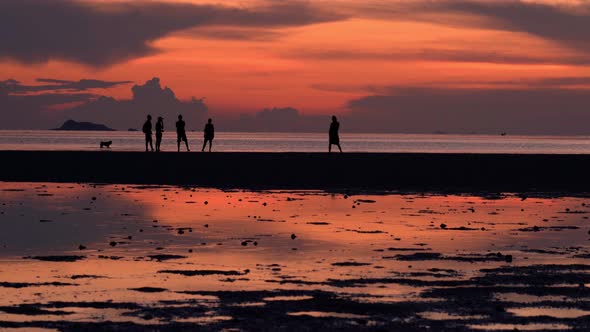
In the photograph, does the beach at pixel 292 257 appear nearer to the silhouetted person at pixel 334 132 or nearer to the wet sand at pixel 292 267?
the wet sand at pixel 292 267

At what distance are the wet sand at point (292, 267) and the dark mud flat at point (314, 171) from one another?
423 inches

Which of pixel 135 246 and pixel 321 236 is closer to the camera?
pixel 135 246

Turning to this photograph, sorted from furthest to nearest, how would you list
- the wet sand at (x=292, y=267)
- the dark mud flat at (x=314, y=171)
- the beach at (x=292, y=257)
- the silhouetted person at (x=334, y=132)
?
the silhouetted person at (x=334, y=132) < the dark mud flat at (x=314, y=171) < the beach at (x=292, y=257) < the wet sand at (x=292, y=267)

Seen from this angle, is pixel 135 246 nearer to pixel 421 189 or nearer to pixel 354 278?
pixel 354 278

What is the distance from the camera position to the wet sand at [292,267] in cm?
1101

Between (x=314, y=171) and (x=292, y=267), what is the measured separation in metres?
30.5

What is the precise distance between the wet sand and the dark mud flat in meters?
10.7

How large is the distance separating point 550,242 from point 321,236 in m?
4.11

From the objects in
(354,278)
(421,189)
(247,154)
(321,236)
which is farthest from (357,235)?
(247,154)

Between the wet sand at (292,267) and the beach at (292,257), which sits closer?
the wet sand at (292,267)

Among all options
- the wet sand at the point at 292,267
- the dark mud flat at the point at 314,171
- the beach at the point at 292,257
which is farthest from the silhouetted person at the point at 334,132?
the wet sand at the point at 292,267

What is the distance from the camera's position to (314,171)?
45.5m

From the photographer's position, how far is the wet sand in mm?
11008

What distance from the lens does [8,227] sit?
2053 cm
